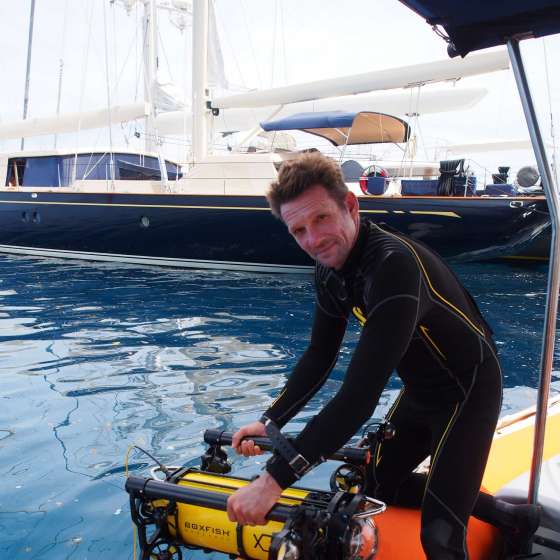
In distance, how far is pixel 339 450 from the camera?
2096 mm

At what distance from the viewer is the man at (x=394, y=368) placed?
5.19ft

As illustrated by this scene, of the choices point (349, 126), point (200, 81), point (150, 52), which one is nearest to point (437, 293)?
point (349, 126)

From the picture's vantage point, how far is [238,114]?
16.2m


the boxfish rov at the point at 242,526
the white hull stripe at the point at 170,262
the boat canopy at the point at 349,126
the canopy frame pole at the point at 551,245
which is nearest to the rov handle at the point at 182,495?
the boxfish rov at the point at 242,526

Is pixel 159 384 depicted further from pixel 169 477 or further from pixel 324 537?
pixel 324 537

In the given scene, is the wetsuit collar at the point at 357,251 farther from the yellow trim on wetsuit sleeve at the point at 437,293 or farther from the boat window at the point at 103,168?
the boat window at the point at 103,168

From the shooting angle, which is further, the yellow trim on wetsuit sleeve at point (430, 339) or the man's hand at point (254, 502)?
the yellow trim on wetsuit sleeve at point (430, 339)

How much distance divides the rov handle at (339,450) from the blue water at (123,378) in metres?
0.87

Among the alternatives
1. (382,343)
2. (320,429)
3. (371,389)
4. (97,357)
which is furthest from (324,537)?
(97,357)

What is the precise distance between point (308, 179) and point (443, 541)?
119 centimetres

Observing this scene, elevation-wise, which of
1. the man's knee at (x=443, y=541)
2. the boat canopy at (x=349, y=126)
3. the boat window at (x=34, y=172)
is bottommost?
the man's knee at (x=443, y=541)

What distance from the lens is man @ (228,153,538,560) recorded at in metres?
1.58

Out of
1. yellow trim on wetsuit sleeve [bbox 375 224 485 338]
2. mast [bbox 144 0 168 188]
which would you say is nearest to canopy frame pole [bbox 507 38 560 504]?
yellow trim on wetsuit sleeve [bbox 375 224 485 338]

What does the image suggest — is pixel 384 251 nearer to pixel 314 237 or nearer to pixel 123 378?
pixel 314 237
